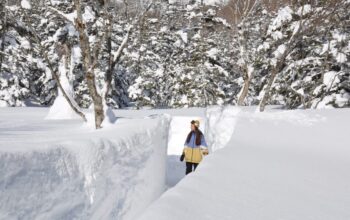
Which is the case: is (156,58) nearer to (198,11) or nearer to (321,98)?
(198,11)

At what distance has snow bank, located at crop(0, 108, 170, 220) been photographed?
3.57 meters

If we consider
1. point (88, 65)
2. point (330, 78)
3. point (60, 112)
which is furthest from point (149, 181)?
point (330, 78)

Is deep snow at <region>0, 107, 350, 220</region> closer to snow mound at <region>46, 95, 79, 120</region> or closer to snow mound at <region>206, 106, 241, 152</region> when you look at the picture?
snow mound at <region>206, 106, 241, 152</region>

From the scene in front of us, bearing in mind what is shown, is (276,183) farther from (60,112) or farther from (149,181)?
(60,112)

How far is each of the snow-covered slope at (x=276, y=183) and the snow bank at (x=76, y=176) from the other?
1122 millimetres

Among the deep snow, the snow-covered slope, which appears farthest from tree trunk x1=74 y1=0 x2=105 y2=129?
the snow-covered slope

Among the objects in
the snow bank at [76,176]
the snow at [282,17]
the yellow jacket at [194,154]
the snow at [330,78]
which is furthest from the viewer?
the snow at [282,17]

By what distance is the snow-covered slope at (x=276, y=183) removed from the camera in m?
3.88

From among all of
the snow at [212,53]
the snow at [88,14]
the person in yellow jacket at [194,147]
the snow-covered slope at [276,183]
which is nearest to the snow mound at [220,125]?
the snow-covered slope at [276,183]

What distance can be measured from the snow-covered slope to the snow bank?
112 cm

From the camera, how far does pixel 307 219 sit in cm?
412

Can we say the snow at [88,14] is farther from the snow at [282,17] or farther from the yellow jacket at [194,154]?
the yellow jacket at [194,154]

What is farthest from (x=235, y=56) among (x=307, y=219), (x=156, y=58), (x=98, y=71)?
(x=307, y=219)

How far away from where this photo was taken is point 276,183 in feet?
19.3
